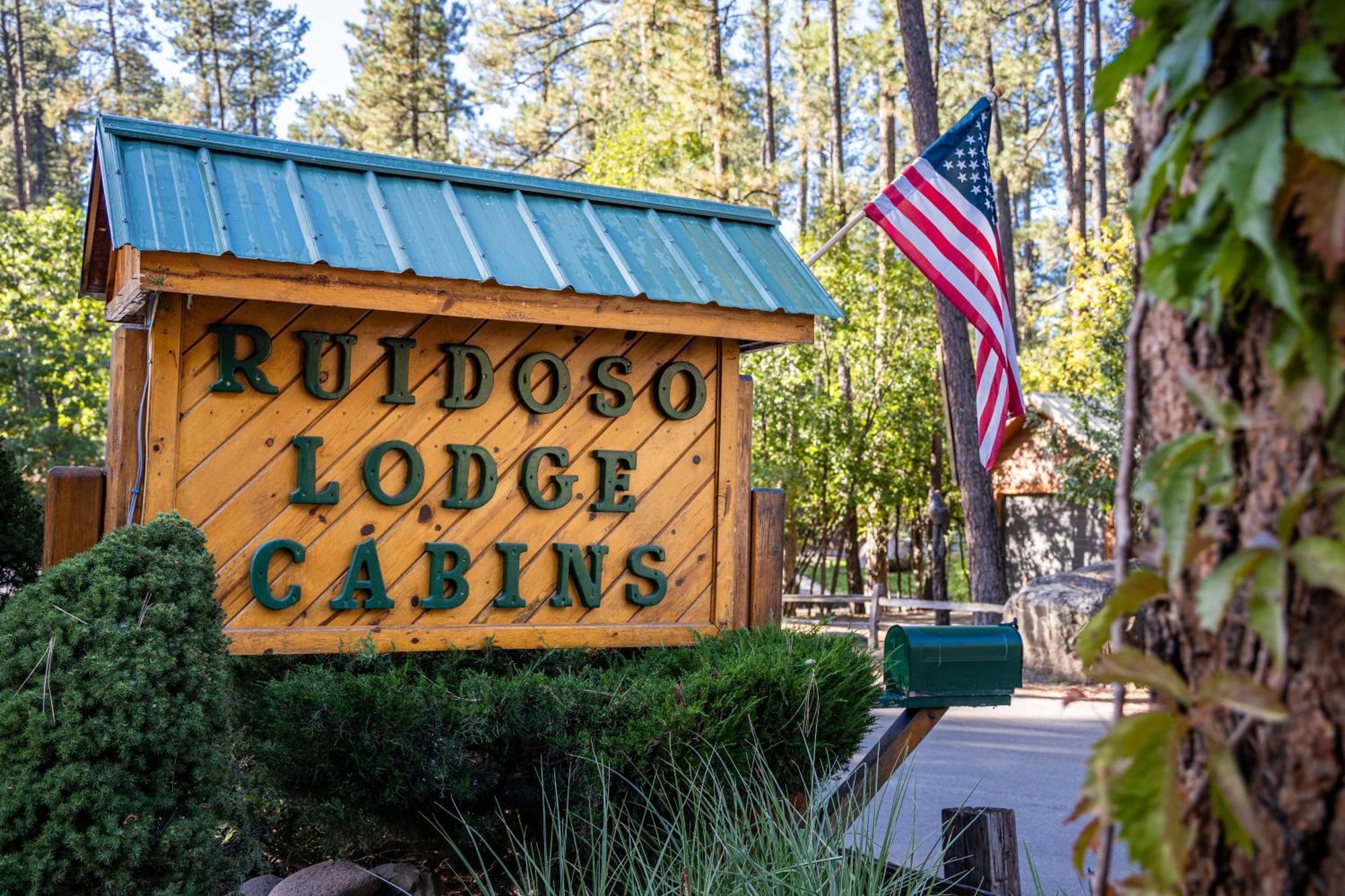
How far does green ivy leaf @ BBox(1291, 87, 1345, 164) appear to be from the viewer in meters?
1.07

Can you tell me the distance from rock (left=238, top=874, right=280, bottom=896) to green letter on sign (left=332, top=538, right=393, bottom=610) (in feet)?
3.64

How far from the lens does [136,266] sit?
3822 mm

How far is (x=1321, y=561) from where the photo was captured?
110 cm

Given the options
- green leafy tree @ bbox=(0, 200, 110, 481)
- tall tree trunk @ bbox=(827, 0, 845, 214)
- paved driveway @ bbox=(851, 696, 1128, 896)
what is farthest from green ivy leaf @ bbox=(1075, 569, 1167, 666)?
tall tree trunk @ bbox=(827, 0, 845, 214)

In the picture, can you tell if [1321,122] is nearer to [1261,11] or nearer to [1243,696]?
[1261,11]

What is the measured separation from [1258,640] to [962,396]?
39.0ft

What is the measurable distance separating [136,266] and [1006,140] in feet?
107

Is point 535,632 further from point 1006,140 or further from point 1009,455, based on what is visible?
point 1006,140

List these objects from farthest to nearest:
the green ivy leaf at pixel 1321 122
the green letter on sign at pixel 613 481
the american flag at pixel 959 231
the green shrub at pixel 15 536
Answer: the american flag at pixel 959 231
the green shrub at pixel 15 536
the green letter on sign at pixel 613 481
the green ivy leaf at pixel 1321 122

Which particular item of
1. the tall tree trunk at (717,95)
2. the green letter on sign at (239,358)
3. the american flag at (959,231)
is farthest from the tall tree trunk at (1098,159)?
the green letter on sign at (239,358)

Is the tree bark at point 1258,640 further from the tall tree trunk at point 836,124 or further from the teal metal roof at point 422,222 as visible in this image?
the tall tree trunk at point 836,124

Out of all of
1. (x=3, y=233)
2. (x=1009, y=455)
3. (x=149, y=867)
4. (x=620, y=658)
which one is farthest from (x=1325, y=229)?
(x=3, y=233)

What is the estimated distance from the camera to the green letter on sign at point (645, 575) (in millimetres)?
4895

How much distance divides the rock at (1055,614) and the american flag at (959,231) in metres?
6.39
